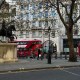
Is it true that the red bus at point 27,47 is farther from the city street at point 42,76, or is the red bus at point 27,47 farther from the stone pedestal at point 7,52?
the city street at point 42,76

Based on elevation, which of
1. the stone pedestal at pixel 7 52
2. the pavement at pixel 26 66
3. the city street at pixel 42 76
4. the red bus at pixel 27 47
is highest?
the red bus at pixel 27 47

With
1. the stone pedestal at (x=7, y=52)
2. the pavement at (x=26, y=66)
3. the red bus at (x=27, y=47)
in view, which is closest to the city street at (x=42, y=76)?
the pavement at (x=26, y=66)

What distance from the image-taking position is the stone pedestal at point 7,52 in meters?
32.6

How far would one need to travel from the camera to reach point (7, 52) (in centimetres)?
3291

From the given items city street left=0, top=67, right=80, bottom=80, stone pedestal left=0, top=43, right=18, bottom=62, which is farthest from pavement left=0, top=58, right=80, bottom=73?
city street left=0, top=67, right=80, bottom=80

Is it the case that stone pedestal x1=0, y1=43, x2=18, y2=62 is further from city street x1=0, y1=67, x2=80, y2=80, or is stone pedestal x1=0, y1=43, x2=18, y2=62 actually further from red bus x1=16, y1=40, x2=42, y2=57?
red bus x1=16, y1=40, x2=42, y2=57

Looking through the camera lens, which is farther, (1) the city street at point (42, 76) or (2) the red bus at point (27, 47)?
(2) the red bus at point (27, 47)

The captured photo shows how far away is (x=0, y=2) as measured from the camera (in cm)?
3772

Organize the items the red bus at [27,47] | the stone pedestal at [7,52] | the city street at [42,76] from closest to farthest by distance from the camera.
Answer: the city street at [42,76]
the stone pedestal at [7,52]
the red bus at [27,47]

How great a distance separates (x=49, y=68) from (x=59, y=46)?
70.5 metres

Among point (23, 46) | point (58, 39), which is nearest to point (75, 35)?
point (58, 39)

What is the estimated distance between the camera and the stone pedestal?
32.6 m

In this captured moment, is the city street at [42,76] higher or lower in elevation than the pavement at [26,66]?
lower

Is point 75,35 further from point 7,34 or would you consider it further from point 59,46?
point 7,34
